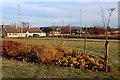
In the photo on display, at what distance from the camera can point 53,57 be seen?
544 inches

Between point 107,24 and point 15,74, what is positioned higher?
point 107,24

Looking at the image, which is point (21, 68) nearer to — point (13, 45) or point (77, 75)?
point (77, 75)

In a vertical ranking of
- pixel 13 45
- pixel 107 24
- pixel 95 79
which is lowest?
pixel 95 79

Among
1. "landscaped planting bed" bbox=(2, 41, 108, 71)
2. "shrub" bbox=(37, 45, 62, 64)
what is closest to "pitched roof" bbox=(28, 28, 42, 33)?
"landscaped planting bed" bbox=(2, 41, 108, 71)

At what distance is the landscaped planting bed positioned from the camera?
42.6 feet

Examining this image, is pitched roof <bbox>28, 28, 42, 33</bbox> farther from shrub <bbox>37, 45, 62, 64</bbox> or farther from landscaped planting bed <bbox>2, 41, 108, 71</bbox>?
shrub <bbox>37, 45, 62, 64</bbox>

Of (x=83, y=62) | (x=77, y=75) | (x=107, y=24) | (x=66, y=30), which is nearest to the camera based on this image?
(x=77, y=75)

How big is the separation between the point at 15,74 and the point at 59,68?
2.60m

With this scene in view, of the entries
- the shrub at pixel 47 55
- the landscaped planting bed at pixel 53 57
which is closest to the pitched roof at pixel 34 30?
the landscaped planting bed at pixel 53 57

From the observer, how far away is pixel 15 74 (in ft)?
34.3

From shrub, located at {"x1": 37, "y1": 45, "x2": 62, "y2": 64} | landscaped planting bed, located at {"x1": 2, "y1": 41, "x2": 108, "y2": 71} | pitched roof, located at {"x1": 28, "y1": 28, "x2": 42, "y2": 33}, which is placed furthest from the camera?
pitched roof, located at {"x1": 28, "y1": 28, "x2": 42, "y2": 33}

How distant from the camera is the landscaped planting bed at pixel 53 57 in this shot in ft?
42.6

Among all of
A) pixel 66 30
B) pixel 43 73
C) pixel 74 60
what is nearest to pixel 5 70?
pixel 43 73

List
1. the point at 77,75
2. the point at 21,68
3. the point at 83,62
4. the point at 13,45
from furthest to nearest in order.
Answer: the point at 13,45 → the point at 83,62 → the point at 21,68 → the point at 77,75
